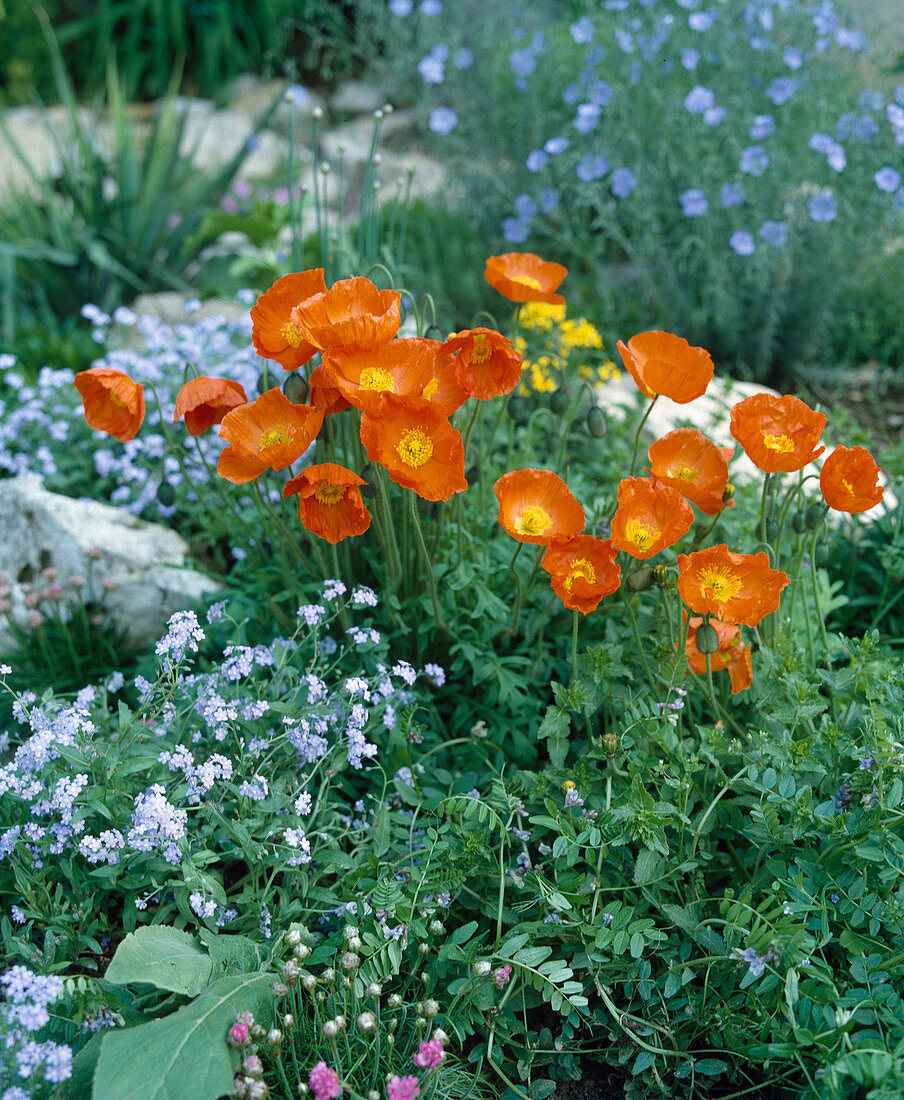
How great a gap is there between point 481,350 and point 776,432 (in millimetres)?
563

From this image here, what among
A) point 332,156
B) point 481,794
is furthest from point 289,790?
point 332,156

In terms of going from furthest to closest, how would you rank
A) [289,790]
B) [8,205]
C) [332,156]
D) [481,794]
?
[332,156]
[8,205]
[481,794]
[289,790]

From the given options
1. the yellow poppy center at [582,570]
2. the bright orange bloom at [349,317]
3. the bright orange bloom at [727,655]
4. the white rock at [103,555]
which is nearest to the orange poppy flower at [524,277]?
the bright orange bloom at [349,317]

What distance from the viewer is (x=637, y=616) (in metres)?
2.05

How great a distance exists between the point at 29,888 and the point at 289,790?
0.47 m

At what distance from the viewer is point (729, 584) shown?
164 centimetres

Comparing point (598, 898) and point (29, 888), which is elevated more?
point (29, 888)

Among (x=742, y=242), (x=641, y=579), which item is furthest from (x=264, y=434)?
(x=742, y=242)

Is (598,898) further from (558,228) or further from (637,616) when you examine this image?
(558,228)

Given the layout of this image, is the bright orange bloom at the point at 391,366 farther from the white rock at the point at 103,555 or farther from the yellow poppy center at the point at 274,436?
the white rock at the point at 103,555

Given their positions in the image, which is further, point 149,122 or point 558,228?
point 149,122

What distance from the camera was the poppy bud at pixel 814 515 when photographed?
1.87 meters

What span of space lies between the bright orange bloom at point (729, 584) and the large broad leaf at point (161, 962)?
39.9 inches

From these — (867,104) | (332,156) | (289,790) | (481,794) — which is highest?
(867,104)
